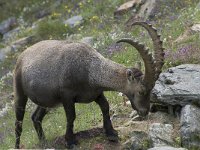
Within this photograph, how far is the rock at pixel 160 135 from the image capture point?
10.3 meters

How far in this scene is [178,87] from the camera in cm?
1101

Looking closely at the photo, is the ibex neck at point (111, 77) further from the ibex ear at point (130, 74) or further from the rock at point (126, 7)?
the rock at point (126, 7)

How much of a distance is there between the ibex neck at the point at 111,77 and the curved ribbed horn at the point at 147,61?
0.57m

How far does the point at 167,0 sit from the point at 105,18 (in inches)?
117

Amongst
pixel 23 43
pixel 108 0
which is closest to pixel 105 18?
pixel 108 0

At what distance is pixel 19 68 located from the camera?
12.2m

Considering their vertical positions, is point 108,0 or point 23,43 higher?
point 108,0

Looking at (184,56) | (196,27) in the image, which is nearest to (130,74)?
(184,56)

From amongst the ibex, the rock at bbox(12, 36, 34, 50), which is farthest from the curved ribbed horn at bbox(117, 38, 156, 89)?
the rock at bbox(12, 36, 34, 50)

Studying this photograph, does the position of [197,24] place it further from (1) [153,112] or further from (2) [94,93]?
(2) [94,93]

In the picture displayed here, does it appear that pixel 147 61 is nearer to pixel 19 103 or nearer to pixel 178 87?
pixel 178 87

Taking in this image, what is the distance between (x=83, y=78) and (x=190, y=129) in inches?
89.7

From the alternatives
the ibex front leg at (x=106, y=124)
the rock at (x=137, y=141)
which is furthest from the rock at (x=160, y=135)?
the ibex front leg at (x=106, y=124)

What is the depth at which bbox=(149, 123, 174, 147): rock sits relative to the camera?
10274 mm
